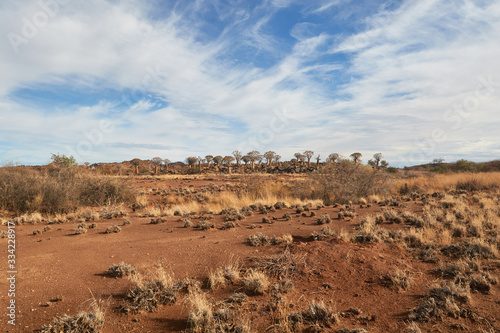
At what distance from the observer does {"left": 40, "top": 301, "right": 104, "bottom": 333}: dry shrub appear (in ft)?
12.1

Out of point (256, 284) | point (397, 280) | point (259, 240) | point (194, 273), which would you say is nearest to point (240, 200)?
point (259, 240)

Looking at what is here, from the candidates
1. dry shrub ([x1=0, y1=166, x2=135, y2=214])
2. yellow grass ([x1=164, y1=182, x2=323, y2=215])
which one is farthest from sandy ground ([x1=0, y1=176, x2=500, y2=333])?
yellow grass ([x1=164, y1=182, x2=323, y2=215])

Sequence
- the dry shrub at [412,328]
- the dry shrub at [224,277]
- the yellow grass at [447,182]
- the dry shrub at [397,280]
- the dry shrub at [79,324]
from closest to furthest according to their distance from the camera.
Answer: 1. the dry shrub at [412,328]
2. the dry shrub at [79,324]
3. the dry shrub at [397,280]
4. the dry shrub at [224,277]
5. the yellow grass at [447,182]

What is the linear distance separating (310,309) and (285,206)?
32.0ft

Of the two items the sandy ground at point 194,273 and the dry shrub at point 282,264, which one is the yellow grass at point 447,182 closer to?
the sandy ground at point 194,273

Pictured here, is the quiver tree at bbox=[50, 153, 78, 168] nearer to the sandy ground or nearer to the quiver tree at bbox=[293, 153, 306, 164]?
the sandy ground

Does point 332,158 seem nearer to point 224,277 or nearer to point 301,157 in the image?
point 224,277

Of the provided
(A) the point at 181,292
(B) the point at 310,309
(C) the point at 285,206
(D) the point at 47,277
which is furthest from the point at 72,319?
(C) the point at 285,206

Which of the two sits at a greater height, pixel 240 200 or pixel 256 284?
pixel 240 200

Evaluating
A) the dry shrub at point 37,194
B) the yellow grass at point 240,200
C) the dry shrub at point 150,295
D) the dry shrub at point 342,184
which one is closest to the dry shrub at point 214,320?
the dry shrub at point 150,295

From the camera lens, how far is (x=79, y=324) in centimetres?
376

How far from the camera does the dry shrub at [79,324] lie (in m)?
3.68

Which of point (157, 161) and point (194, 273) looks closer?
point (194, 273)

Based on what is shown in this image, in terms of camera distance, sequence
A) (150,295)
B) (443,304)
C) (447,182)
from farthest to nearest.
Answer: (447,182) → (150,295) → (443,304)
